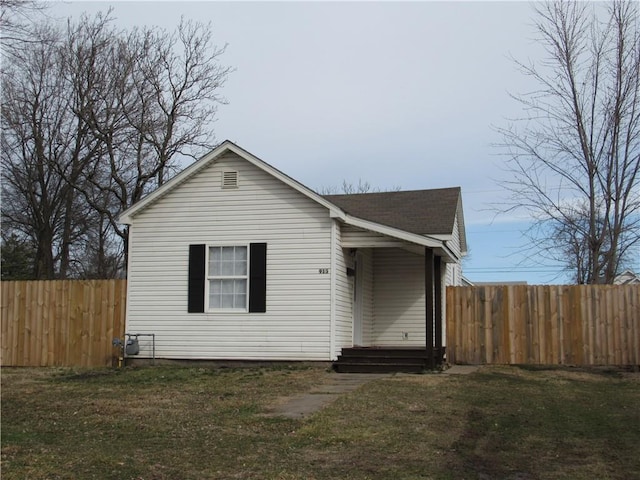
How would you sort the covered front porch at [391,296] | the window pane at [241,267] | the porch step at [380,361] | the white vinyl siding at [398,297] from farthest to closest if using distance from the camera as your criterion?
the white vinyl siding at [398,297] < the covered front porch at [391,296] < the window pane at [241,267] < the porch step at [380,361]

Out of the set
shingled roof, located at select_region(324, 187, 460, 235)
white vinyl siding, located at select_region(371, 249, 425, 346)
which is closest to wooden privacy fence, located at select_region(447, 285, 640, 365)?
white vinyl siding, located at select_region(371, 249, 425, 346)

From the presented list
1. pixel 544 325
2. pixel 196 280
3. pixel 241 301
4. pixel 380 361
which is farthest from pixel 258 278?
pixel 544 325

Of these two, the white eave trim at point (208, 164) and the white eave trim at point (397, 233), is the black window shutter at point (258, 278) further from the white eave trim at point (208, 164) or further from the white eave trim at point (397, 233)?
the white eave trim at point (397, 233)

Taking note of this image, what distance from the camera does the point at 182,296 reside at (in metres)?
15.2

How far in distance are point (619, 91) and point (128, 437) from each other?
14454 mm

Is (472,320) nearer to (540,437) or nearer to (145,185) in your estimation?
(540,437)

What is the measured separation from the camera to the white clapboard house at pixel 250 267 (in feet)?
47.5

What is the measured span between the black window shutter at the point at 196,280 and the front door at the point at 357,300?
3687 mm

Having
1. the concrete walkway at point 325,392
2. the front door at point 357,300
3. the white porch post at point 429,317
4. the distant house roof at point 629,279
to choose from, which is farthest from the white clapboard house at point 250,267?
the distant house roof at point 629,279

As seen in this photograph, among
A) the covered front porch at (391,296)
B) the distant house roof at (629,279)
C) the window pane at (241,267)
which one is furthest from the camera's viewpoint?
the distant house roof at (629,279)

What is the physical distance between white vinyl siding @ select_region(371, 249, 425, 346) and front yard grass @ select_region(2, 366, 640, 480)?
5.11 metres

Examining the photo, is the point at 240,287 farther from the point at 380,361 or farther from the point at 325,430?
the point at 325,430

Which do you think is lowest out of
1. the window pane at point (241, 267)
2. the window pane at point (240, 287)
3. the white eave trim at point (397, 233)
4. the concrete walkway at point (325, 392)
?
the concrete walkway at point (325, 392)

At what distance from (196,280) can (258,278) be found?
4.70 ft
